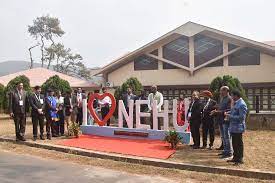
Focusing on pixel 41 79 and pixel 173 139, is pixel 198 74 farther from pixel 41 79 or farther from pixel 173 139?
pixel 41 79

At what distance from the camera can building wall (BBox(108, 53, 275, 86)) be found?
74.8 feet

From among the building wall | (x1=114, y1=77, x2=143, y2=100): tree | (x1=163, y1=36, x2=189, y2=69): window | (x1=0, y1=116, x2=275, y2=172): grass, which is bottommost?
(x1=0, y1=116, x2=275, y2=172): grass

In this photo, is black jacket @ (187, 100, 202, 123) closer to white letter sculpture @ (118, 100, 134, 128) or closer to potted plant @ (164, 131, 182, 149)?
potted plant @ (164, 131, 182, 149)

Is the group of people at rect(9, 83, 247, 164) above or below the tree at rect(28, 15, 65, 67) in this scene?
below

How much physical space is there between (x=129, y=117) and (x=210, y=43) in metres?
12.1

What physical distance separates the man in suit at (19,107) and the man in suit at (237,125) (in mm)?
6893

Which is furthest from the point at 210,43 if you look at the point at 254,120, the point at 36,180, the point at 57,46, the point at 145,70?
the point at 57,46

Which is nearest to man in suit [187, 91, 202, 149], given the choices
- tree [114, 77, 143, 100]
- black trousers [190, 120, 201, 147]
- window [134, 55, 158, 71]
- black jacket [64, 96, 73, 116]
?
black trousers [190, 120, 201, 147]

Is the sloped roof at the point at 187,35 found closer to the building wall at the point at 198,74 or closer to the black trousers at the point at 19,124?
the building wall at the point at 198,74

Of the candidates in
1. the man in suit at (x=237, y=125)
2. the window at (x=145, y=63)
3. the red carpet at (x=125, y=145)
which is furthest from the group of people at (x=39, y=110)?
the window at (x=145, y=63)

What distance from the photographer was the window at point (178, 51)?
81.0 ft

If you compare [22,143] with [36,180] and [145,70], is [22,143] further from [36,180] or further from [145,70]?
[145,70]

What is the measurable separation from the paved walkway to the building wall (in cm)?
1558

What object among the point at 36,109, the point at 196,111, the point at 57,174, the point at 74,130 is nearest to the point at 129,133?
the point at 74,130
